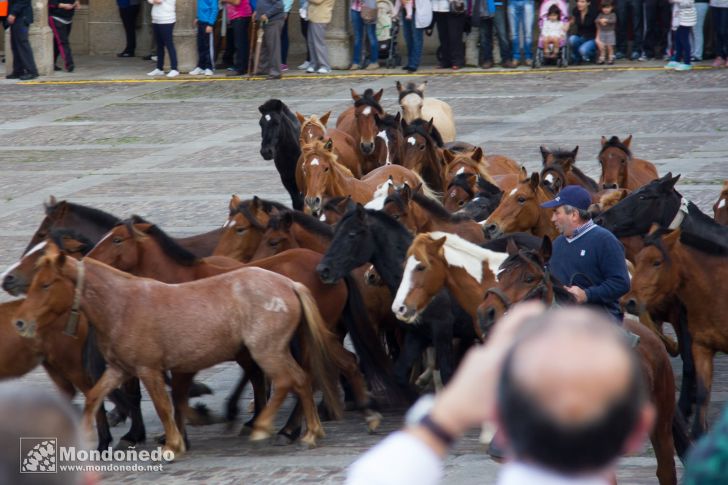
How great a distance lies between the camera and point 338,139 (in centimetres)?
1648

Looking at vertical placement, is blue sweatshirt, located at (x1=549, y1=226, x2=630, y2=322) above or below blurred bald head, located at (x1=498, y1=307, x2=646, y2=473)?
below

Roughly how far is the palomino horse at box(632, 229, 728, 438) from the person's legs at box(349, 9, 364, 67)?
20.2 meters

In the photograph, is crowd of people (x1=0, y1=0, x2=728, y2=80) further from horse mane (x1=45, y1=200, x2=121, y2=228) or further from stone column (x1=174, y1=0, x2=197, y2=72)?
horse mane (x1=45, y1=200, x2=121, y2=228)

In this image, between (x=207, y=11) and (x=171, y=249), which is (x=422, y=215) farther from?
(x=207, y=11)

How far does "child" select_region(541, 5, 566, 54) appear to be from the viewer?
27422 millimetres

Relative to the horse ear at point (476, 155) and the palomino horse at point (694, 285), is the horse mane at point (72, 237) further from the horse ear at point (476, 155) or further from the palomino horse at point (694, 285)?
the horse ear at point (476, 155)

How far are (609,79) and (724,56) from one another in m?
2.72

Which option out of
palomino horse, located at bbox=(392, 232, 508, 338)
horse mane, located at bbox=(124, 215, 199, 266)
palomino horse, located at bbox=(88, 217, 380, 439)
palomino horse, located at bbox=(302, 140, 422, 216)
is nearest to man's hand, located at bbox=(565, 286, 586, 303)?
palomino horse, located at bbox=(392, 232, 508, 338)

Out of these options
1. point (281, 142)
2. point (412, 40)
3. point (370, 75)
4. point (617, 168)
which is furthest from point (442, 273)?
point (412, 40)

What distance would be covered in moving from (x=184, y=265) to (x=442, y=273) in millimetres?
2057

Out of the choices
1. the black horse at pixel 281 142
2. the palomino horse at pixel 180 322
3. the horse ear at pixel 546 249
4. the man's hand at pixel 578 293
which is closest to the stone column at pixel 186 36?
the black horse at pixel 281 142

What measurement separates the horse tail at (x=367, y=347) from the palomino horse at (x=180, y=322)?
64cm

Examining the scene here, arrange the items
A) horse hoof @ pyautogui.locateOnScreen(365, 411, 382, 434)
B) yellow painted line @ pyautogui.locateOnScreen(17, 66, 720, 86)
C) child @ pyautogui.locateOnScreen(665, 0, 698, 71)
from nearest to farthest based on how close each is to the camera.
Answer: horse hoof @ pyautogui.locateOnScreen(365, 411, 382, 434), child @ pyautogui.locateOnScreen(665, 0, 698, 71), yellow painted line @ pyautogui.locateOnScreen(17, 66, 720, 86)

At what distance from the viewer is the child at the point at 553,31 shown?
90.0 feet
